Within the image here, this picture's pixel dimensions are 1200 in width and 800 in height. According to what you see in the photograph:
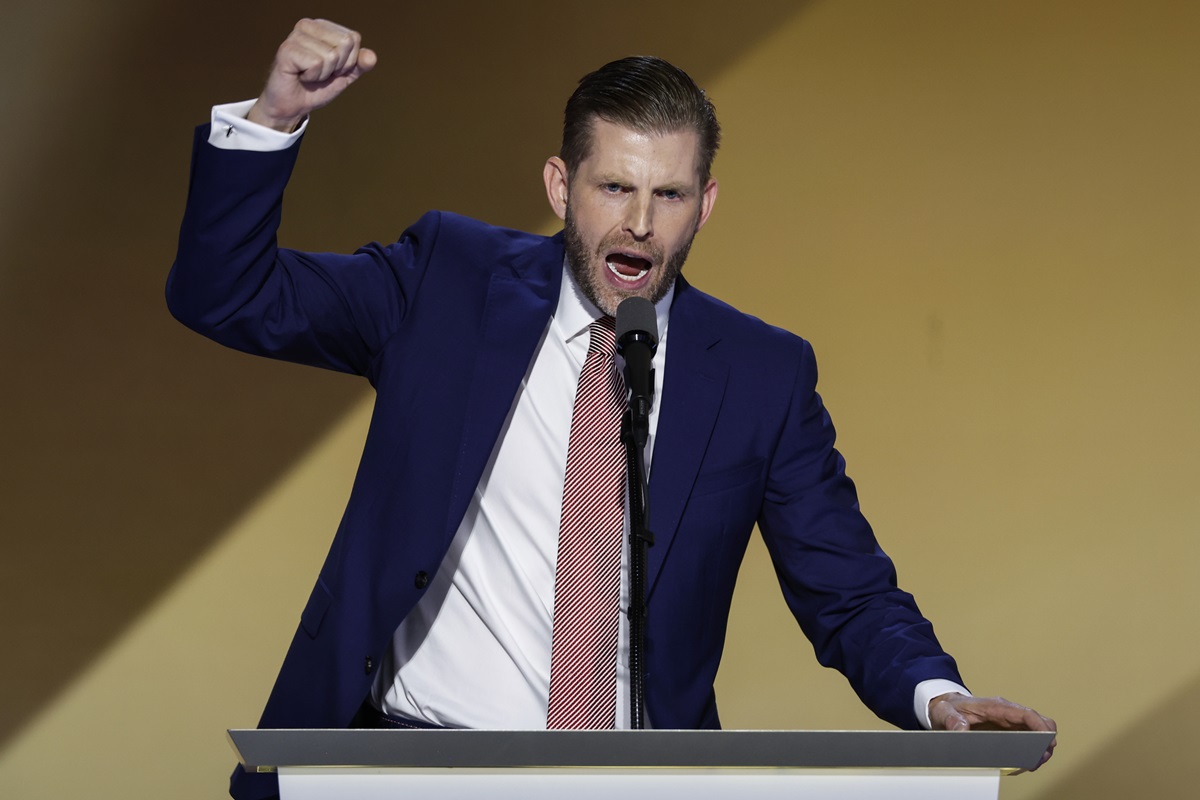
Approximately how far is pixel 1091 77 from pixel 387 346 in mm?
2600

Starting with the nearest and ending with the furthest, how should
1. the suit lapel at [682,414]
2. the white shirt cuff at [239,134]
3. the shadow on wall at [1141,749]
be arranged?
the white shirt cuff at [239,134] < the suit lapel at [682,414] < the shadow on wall at [1141,749]

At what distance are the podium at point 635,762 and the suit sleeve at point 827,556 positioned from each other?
2.16ft

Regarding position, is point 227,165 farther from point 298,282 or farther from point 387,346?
point 387,346

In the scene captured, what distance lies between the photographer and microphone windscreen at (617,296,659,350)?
158cm

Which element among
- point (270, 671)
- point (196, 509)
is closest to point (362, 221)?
point (196, 509)

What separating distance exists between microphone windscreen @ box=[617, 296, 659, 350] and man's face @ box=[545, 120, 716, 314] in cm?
45

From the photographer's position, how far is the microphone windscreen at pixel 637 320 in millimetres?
1575

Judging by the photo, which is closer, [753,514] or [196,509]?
[753,514]

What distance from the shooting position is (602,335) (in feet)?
6.87

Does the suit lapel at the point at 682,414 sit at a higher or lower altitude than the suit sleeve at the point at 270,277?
A: lower

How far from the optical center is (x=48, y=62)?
3697mm

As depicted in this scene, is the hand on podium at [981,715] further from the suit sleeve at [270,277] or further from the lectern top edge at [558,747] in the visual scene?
the suit sleeve at [270,277]

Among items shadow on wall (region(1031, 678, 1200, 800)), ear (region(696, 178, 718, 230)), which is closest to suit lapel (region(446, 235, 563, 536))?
ear (region(696, 178, 718, 230))

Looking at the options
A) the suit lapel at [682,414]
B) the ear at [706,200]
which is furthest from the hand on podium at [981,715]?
the ear at [706,200]
